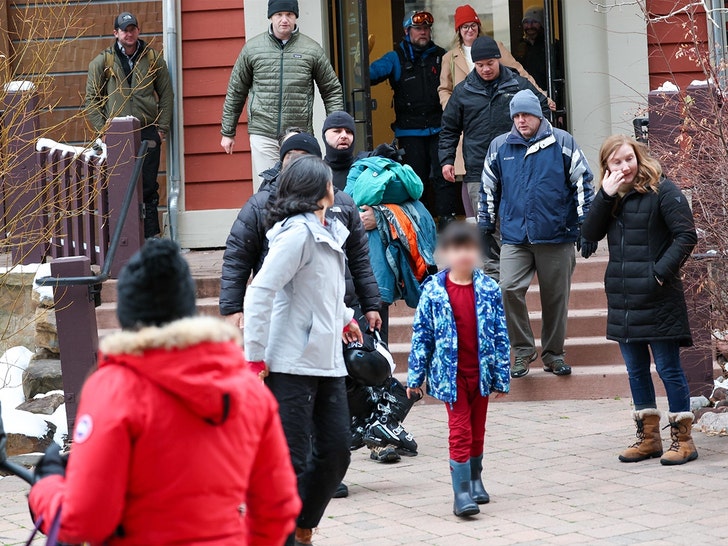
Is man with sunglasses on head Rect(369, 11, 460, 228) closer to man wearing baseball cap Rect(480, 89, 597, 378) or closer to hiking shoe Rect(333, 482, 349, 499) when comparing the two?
man wearing baseball cap Rect(480, 89, 597, 378)

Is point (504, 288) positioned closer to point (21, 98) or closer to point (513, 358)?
point (513, 358)

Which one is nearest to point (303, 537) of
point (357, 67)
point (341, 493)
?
point (341, 493)

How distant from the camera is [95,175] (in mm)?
9312

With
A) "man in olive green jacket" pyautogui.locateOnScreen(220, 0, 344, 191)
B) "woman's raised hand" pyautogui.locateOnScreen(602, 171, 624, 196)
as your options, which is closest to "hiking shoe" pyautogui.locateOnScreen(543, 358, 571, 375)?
"woman's raised hand" pyautogui.locateOnScreen(602, 171, 624, 196)

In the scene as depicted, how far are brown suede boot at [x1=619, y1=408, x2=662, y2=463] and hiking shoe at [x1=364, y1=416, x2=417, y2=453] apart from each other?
1269 millimetres

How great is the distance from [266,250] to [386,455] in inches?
63.5

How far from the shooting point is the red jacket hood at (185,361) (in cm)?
264

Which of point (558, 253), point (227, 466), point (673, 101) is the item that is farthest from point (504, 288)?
point (227, 466)

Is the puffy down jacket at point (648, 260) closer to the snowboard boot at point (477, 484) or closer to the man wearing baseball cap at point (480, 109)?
the snowboard boot at point (477, 484)

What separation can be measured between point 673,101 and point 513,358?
2111mm

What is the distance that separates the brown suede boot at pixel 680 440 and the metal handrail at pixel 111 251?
3827 millimetres

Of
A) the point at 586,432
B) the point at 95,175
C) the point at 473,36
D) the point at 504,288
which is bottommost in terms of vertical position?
the point at 586,432

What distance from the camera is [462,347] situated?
19.1 ft

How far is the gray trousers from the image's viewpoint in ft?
26.8
